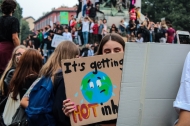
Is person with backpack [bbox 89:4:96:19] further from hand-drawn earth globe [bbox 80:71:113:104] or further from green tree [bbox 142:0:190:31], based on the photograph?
green tree [bbox 142:0:190:31]

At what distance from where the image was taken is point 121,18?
24922 mm

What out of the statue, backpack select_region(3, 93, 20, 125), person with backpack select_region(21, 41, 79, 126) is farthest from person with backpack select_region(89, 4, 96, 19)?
person with backpack select_region(21, 41, 79, 126)

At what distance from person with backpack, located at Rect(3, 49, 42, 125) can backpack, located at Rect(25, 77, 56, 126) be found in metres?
0.91

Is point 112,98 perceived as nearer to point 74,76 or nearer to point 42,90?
point 74,76

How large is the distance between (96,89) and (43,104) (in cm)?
63

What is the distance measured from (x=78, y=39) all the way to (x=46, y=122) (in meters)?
18.6

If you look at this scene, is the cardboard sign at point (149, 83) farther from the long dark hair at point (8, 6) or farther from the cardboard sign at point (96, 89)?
the long dark hair at point (8, 6)

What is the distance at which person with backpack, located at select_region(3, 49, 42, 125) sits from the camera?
12.5ft

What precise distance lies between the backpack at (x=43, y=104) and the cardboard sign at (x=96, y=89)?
439 millimetres

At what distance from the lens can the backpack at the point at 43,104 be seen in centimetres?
283

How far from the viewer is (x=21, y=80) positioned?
3801mm

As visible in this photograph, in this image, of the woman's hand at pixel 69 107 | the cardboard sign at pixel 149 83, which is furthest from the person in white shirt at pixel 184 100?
the woman's hand at pixel 69 107

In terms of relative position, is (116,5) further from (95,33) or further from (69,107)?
(69,107)

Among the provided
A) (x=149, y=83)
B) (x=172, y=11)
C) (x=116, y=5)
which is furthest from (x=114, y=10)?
(x=172, y=11)
